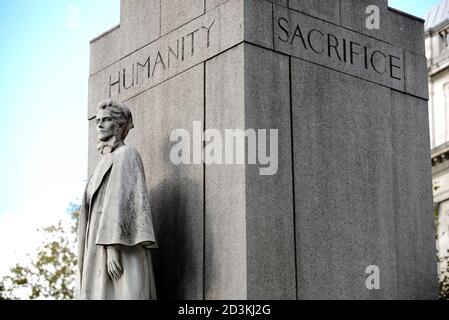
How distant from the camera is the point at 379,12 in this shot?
60.2 ft

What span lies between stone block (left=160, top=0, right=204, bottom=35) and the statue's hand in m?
3.82

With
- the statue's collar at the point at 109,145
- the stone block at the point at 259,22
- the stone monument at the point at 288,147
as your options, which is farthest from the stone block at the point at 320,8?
the statue's collar at the point at 109,145

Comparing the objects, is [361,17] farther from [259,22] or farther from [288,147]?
[288,147]

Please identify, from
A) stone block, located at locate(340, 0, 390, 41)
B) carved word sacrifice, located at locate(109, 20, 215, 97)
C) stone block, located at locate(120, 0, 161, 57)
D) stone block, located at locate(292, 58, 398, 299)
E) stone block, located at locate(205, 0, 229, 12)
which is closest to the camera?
stone block, located at locate(292, 58, 398, 299)

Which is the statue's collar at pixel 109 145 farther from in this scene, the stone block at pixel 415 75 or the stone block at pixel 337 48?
the stone block at pixel 415 75

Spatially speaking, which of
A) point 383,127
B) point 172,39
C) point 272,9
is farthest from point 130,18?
point 383,127

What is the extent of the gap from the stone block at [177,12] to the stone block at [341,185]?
5.73 ft

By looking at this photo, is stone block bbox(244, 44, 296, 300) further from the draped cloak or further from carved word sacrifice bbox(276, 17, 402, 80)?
the draped cloak

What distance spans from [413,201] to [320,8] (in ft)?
10.1

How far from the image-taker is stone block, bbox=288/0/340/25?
1727cm

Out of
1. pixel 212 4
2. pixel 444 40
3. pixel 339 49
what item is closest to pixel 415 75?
pixel 339 49

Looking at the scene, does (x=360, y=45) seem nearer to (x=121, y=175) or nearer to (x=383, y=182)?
(x=383, y=182)

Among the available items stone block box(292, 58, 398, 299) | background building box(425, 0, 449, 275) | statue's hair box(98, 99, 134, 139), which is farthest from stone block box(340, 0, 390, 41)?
background building box(425, 0, 449, 275)
